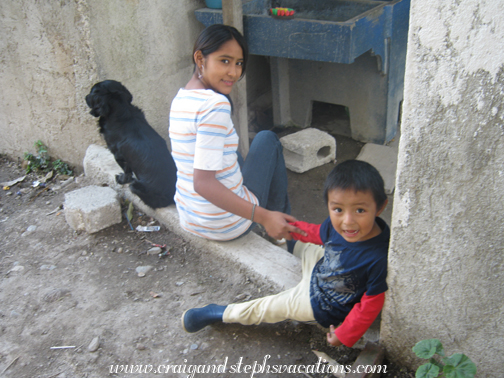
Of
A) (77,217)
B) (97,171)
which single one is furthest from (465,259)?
(97,171)

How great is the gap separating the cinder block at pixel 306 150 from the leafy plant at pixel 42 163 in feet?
6.70

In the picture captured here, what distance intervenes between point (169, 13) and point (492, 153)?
10.3ft

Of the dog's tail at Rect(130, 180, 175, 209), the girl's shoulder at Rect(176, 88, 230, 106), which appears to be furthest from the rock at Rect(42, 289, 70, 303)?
the girl's shoulder at Rect(176, 88, 230, 106)

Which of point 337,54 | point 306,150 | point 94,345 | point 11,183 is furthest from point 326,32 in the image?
point 11,183

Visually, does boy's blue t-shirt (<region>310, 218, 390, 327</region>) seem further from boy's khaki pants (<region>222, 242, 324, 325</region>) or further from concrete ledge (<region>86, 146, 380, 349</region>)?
concrete ledge (<region>86, 146, 380, 349</region>)

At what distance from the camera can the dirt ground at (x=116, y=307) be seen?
1.96 m

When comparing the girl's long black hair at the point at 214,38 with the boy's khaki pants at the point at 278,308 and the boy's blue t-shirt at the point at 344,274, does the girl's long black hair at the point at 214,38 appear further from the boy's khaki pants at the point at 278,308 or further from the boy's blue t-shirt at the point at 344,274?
the boy's khaki pants at the point at 278,308

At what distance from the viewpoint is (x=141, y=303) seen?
7.64ft

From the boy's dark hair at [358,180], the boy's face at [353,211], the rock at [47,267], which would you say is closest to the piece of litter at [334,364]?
the boy's face at [353,211]

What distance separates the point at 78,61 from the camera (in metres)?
3.24

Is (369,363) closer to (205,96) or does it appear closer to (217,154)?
(217,154)

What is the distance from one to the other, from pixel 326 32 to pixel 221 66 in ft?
5.52

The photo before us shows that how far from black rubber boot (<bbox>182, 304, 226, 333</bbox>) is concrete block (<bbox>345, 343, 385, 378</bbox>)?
65cm

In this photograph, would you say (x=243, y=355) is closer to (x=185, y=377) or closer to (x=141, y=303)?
(x=185, y=377)
